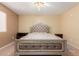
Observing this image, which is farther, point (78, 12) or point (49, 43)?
point (78, 12)

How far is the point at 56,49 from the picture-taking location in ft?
11.4

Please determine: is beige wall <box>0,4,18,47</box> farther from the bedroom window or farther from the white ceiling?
the white ceiling

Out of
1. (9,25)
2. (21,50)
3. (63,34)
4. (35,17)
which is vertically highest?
(35,17)

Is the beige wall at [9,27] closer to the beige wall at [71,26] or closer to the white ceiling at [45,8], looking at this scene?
the white ceiling at [45,8]

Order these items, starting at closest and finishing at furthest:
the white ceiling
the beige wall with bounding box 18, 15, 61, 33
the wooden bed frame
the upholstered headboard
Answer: the wooden bed frame < the white ceiling < the beige wall with bounding box 18, 15, 61, 33 < the upholstered headboard

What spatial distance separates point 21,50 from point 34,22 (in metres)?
2.63

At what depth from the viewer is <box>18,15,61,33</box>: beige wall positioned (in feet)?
18.4

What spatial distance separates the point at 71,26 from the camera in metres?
5.02

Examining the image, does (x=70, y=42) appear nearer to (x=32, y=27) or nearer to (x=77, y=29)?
(x=77, y=29)

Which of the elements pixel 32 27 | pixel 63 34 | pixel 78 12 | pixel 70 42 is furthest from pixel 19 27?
pixel 78 12

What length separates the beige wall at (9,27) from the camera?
441cm

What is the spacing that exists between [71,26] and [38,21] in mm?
1548

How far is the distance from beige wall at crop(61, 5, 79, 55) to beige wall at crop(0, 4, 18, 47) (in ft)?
6.88

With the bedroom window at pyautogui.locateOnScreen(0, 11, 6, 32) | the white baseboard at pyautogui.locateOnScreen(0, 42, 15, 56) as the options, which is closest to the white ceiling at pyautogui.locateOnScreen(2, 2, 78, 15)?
the bedroom window at pyautogui.locateOnScreen(0, 11, 6, 32)
